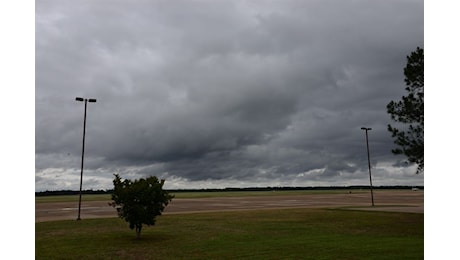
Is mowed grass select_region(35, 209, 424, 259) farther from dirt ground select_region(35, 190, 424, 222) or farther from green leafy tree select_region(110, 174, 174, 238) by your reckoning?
dirt ground select_region(35, 190, 424, 222)

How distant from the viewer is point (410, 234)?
838 inches

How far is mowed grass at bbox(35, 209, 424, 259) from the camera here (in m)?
15.7

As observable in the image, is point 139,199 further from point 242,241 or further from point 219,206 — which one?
point 219,206

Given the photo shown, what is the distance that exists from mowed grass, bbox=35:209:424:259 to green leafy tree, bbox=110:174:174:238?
1.33 metres

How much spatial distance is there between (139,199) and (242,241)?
5.92 meters

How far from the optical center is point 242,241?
19109 mm

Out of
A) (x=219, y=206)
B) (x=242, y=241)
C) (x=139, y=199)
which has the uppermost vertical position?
(x=139, y=199)

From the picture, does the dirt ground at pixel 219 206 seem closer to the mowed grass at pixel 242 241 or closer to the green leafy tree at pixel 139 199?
the mowed grass at pixel 242 241

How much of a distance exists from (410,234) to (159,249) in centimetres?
1356

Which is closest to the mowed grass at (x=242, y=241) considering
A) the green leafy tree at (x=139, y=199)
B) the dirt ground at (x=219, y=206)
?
the green leafy tree at (x=139, y=199)

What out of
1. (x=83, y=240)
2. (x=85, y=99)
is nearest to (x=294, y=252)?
(x=83, y=240)

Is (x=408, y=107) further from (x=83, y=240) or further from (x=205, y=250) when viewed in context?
(x=83, y=240)

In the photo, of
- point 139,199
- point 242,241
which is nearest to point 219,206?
point 139,199

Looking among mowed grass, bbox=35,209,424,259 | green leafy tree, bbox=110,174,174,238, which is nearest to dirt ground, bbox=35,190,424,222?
mowed grass, bbox=35,209,424,259
